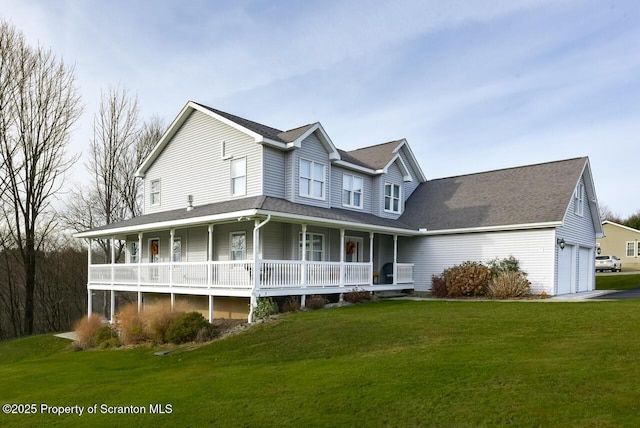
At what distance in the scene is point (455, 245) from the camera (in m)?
22.1

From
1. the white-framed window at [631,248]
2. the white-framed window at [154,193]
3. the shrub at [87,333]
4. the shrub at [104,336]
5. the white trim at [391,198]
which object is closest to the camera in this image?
the shrub at [104,336]

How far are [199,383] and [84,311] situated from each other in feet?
99.9

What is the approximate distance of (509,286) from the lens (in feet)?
63.5

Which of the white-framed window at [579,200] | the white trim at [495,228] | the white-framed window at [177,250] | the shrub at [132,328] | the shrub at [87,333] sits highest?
the white-framed window at [579,200]

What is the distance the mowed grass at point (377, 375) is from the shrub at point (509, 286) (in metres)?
5.69

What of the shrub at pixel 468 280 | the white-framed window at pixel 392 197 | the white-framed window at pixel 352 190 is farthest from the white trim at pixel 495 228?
the white-framed window at pixel 352 190

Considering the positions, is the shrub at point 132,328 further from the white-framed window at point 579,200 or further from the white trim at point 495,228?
the white-framed window at point 579,200

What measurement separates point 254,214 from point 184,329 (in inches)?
160

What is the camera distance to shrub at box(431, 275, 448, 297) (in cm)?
2102

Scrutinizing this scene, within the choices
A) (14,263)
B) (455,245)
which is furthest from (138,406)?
(14,263)

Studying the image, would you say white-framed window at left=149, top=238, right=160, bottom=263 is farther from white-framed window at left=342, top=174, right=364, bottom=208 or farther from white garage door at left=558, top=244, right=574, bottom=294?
white garage door at left=558, top=244, right=574, bottom=294

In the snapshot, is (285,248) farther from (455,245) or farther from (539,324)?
(539,324)

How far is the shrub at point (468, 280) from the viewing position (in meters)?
20.1

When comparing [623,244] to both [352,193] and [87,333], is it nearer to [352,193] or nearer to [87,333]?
[352,193]
